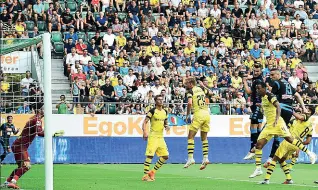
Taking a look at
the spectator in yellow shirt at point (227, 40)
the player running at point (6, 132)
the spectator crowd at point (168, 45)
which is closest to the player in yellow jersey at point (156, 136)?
the player running at point (6, 132)

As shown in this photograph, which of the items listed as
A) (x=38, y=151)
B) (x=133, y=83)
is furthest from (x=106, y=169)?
(x=133, y=83)

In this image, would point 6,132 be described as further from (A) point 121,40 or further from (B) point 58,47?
(A) point 121,40

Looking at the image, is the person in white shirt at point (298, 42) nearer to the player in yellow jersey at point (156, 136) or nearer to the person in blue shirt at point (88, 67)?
the person in blue shirt at point (88, 67)

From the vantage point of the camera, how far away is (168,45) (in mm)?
36719

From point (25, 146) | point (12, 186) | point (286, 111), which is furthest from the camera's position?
point (286, 111)

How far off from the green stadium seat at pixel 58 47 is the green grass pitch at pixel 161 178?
7247 millimetres

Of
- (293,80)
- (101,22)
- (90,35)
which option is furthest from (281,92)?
(101,22)

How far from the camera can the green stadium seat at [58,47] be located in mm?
35625

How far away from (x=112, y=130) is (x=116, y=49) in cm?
439

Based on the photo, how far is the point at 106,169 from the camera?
27.9 metres

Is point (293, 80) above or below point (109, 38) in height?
below

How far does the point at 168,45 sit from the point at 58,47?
176 inches

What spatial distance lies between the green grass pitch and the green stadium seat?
725 centimetres

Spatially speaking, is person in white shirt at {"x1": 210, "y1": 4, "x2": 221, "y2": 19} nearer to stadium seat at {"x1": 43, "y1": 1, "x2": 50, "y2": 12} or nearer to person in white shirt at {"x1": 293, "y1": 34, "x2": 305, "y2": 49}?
person in white shirt at {"x1": 293, "y1": 34, "x2": 305, "y2": 49}
